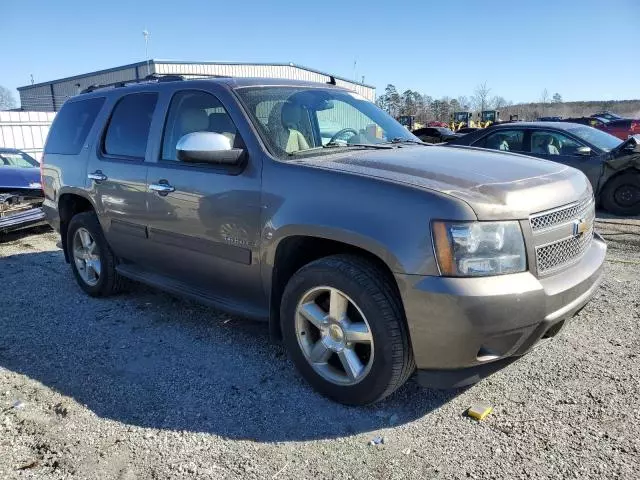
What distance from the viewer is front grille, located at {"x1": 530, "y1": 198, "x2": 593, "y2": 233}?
2.64m

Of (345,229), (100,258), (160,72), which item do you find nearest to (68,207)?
(100,258)

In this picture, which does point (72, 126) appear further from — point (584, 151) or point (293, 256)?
point (584, 151)

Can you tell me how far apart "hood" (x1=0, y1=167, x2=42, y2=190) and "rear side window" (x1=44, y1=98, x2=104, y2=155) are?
4.04 m

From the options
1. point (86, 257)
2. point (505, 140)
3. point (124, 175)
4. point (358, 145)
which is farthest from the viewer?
point (505, 140)

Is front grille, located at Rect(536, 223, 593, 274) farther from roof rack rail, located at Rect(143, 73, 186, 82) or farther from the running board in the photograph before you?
roof rack rail, located at Rect(143, 73, 186, 82)

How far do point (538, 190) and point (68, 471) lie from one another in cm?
278

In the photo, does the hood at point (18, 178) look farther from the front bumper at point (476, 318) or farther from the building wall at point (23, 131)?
the building wall at point (23, 131)

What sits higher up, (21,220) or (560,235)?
(560,235)

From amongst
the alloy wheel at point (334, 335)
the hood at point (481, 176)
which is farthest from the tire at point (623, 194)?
the alloy wheel at point (334, 335)

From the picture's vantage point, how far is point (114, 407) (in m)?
3.05

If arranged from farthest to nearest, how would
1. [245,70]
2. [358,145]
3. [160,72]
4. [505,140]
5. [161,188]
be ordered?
1. [245,70]
2. [160,72]
3. [505,140]
4. [161,188]
5. [358,145]

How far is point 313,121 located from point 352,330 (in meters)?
1.62

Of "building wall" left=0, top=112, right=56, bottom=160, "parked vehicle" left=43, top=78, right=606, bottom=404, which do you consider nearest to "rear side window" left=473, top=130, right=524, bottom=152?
"parked vehicle" left=43, top=78, right=606, bottom=404

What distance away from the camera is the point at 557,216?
2.79 metres
